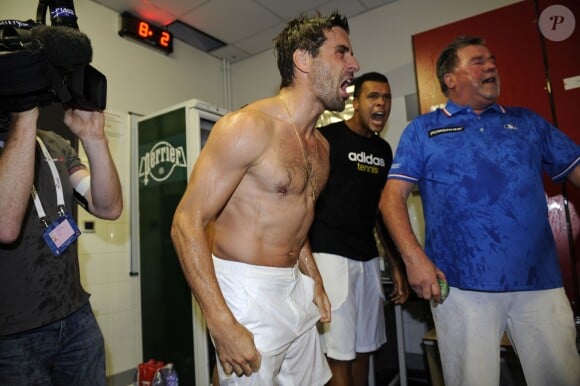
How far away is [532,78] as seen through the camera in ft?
8.56

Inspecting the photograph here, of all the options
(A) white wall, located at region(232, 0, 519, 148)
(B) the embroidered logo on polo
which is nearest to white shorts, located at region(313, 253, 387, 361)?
(B) the embroidered logo on polo

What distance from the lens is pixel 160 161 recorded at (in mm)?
3123

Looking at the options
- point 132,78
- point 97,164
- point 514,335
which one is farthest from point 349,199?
point 132,78

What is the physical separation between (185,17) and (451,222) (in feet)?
10.5

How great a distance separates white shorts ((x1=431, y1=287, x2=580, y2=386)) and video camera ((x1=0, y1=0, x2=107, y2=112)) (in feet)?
5.27

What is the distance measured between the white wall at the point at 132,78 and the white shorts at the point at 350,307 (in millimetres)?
1669

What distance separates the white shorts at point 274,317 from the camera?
120 centimetres

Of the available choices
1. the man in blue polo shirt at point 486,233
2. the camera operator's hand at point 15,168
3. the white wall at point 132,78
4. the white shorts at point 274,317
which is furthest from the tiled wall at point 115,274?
the man in blue polo shirt at point 486,233

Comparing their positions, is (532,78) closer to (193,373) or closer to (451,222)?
(451,222)

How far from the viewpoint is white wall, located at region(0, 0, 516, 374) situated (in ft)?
9.75

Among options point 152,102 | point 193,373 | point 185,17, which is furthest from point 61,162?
point 185,17

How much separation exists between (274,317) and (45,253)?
84cm

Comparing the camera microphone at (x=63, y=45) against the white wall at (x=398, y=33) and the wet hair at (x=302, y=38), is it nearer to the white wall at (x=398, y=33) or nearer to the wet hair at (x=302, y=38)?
the wet hair at (x=302, y=38)

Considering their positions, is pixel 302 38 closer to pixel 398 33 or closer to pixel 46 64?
pixel 46 64
